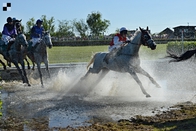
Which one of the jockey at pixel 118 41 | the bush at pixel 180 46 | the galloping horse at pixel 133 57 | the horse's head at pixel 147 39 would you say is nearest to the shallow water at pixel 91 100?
the galloping horse at pixel 133 57

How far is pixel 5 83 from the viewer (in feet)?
56.1

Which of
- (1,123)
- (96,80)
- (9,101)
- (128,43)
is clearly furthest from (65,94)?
(1,123)

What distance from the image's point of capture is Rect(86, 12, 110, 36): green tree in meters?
96.8

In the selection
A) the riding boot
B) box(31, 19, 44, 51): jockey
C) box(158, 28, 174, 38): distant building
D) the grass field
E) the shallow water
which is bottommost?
the grass field

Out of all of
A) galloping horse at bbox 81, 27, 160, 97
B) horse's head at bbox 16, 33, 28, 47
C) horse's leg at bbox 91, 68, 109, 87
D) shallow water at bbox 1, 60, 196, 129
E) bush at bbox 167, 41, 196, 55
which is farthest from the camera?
bush at bbox 167, 41, 196, 55

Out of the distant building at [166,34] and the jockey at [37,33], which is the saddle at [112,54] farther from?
the distant building at [166,34]

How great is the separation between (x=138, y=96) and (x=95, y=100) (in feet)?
A: 4.94

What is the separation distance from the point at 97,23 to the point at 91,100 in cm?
8713

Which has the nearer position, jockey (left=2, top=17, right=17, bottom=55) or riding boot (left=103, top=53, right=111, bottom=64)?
riding boot (left=103, top=53, right=111, bottom=64)

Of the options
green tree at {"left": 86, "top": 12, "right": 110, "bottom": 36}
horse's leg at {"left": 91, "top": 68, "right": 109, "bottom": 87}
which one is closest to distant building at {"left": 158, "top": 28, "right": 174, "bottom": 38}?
green tree at {"left": 86, "top": 12, "right": 110, "bottom": 36}

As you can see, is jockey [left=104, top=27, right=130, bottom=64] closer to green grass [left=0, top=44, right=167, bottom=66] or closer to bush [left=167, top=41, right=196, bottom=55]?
green grass [left=0, top=44, right=167, bottom=66]

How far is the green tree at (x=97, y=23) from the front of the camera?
96812mm

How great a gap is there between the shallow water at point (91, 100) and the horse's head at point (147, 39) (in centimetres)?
166

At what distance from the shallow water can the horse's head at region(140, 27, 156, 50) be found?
5.46 feet
